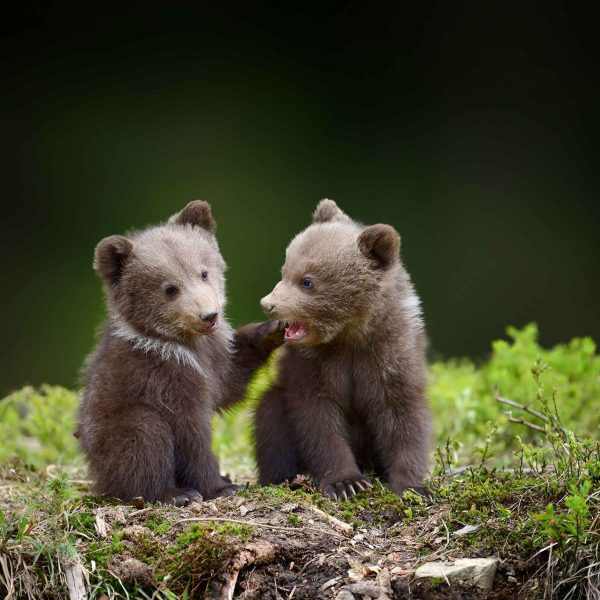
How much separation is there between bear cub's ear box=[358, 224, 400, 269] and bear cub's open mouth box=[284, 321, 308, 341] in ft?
1.63

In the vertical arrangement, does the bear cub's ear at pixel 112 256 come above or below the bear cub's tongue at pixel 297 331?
above

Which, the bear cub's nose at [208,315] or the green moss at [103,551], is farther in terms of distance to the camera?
the bear cub's nose at [208,315]

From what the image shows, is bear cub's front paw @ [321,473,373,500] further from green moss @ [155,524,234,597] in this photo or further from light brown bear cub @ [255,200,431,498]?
green moss @ [155,524,234,597]

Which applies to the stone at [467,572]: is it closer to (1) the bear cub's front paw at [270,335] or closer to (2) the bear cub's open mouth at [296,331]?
(2) the bear cub's open mouth at [296,331]

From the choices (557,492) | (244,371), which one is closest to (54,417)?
(244,371)

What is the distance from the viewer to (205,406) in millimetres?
5301

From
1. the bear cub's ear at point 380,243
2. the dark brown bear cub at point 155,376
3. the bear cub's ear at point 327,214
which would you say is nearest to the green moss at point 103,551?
the dark brown bear cub at point 155,376

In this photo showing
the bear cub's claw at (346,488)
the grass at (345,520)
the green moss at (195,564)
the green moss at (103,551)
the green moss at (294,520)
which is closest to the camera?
the grass at (345,520)

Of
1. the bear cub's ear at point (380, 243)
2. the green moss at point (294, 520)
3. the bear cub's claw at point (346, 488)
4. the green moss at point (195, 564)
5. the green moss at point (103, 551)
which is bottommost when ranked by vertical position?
the green moss at point (195, 564)

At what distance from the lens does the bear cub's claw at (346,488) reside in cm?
513

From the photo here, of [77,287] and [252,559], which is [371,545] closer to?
[252,559]

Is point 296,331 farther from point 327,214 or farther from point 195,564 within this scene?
point 195,564

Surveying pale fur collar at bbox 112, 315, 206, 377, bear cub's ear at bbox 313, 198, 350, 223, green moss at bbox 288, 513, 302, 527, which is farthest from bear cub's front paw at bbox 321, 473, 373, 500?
bear cub's ear at bbox 313, 198, 350, 223

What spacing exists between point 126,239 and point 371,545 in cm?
202
